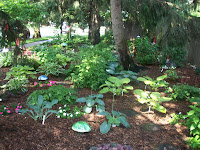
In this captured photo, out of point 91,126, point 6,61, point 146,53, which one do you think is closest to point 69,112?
point 91,126

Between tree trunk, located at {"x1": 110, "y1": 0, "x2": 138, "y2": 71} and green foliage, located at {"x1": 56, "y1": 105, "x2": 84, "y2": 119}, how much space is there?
9.64 ft

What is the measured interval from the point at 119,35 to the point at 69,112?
358 cm

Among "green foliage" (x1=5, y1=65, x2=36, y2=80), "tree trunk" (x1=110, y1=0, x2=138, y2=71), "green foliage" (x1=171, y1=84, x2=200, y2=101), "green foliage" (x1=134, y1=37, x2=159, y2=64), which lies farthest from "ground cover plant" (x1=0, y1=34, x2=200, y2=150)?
"green foliage" (x1=134, y1=37, x2=159, y2=64)

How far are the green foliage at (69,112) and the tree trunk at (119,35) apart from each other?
2939mm

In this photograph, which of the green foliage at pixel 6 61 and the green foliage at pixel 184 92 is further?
the green foliage at pixel 6 61

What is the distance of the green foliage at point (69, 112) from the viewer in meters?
3.52

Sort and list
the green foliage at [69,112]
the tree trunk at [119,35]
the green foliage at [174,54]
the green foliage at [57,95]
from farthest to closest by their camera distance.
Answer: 1. the green foliage at [174,54]
2. the tree trunk at [119,35]
3. the green foliage at [57,95]
4. the green foliage at [69,112]

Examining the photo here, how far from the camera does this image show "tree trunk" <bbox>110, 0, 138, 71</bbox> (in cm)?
623

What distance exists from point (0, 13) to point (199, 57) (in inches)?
287

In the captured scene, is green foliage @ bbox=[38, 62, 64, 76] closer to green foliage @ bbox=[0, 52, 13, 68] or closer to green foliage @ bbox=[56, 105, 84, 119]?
green foliage @ bbox=[0, 52, 13, 68]

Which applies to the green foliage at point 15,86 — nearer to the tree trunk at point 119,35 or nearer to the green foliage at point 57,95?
the green foliage at point 57,95

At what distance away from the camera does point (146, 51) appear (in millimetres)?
7672

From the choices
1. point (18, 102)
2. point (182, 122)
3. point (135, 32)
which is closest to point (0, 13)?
point (18, 102)

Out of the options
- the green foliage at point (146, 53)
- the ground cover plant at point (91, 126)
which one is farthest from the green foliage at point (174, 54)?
the ground cover plant at point (91, 126)
